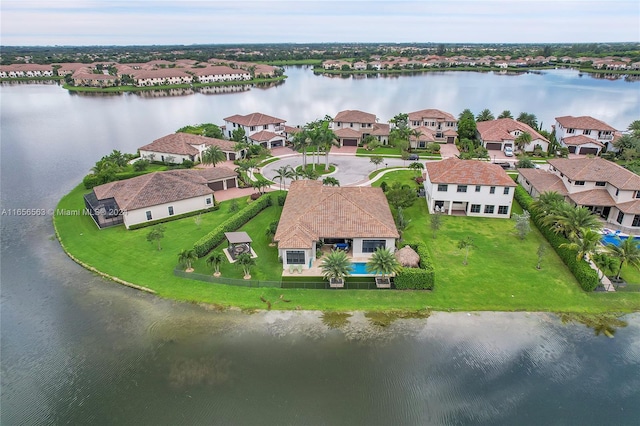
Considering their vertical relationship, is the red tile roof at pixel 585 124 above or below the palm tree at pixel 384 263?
above

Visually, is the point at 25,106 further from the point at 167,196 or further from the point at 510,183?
the point at 510,183

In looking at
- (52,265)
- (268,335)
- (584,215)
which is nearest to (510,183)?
(584,215)

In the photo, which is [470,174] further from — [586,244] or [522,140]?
[522,140]

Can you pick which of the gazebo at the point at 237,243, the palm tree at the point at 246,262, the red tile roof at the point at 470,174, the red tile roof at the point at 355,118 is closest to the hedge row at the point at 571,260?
the red tile roof at the point at 470,174

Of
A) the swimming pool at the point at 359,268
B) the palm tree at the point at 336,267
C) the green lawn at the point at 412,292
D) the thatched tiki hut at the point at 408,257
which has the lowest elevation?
the green lawn at the point at 412,292

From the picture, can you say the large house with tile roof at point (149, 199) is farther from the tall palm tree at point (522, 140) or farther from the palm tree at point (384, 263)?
the tall palm tree at point (522, 140)

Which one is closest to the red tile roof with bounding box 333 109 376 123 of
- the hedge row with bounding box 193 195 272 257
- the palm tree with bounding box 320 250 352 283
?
the hedge row with bounding box 193 195 272 257
